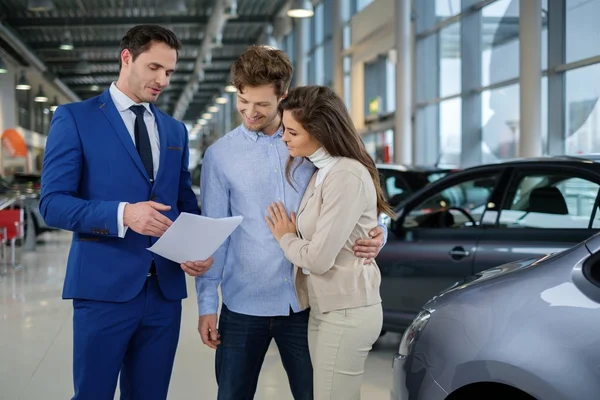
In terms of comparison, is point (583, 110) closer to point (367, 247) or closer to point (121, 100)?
point (367, 247)

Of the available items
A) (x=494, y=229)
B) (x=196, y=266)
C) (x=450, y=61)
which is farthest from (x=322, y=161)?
(x=450, y=61)

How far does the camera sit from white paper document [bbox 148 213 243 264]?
2.18m

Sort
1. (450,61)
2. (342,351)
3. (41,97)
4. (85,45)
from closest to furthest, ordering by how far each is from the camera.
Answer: (342,351)
(450,61)
(85,45)
(41,97)

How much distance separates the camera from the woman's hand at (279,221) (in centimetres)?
235

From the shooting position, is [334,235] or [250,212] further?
[250,212]

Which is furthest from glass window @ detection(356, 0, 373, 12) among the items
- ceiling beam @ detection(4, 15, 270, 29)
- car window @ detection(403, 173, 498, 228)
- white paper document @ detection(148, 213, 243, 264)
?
white paper document @ detection(148, 213, 243, 264)

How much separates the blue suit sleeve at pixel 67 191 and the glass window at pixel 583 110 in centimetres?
809

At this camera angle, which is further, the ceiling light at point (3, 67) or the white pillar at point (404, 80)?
the ceiling light at point (3, 67)

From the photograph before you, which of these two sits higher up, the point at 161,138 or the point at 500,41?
the point at 500,41

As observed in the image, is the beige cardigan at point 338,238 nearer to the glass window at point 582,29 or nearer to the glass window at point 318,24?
the glass window at point 582,29

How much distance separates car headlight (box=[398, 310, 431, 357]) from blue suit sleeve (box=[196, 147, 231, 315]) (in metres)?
0.66

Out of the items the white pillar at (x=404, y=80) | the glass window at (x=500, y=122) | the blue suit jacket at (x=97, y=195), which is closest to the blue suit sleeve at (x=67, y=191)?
the blue suit jacket at (x=97, y=195)

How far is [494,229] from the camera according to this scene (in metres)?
4.81

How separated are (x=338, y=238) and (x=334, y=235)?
17mm
